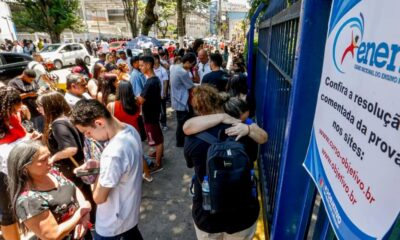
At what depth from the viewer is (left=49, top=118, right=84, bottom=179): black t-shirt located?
240cm

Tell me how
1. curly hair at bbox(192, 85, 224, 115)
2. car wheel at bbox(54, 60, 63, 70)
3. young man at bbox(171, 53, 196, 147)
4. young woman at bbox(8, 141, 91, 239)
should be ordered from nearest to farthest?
young woman at bbox(8, 141, 91, 239), curly hair at bbox(192, 85, 224, 115), young man at bbox(171, 53, 196, 147), car wheel at bbox(54, 60, 63, 70)

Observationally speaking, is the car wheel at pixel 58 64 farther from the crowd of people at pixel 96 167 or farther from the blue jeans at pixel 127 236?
the blue jeans at pixel 127 236

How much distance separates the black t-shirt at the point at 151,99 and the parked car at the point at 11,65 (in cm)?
725

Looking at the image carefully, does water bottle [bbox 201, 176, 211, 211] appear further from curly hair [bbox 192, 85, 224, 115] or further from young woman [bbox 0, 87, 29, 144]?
young woman [bbox 0, 87, 29, 144]

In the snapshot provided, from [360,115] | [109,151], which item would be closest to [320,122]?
[360,115]

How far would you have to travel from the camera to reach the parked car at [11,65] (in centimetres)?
Result: 842

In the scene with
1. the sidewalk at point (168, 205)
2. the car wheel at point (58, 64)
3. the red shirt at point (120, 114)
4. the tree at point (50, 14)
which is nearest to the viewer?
the sidewalk at point (168, 205)

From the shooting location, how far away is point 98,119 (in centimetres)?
186

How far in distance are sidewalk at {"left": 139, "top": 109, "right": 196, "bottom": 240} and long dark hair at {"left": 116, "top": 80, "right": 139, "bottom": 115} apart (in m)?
1.27

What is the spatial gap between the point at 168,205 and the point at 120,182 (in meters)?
1.73

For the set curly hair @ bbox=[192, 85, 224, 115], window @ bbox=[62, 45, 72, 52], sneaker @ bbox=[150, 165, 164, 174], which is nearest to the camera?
curly hair @ bbox=[192, 85, 224, 115]

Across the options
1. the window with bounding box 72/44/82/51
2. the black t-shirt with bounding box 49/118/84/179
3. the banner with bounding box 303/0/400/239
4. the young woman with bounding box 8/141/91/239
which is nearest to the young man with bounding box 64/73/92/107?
the black t-shirt with bounding box 49/118/84/179

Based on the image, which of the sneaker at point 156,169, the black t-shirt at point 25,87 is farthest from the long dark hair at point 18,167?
the black t-shirt at point 25,87

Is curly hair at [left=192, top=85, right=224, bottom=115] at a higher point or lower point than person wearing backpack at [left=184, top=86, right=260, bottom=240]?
higher
